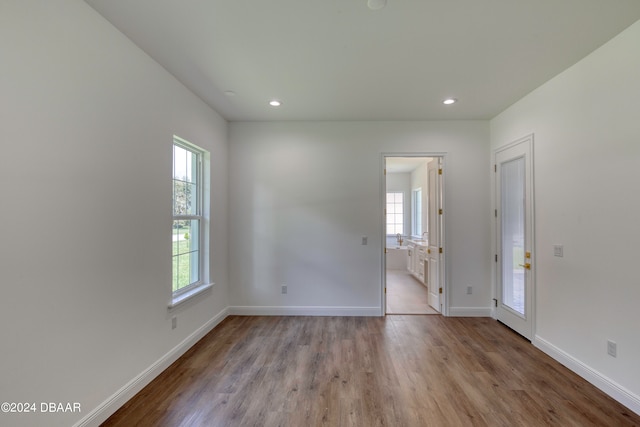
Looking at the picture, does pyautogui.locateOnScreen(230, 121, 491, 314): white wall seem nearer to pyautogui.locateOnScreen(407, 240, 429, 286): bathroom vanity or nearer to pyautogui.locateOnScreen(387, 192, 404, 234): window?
pyautogui.locateOnScreen(407, 240, 429, 286): bathroom vanity

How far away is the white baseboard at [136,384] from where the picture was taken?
1.77m

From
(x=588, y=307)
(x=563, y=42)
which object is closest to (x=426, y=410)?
(x=588, y=307)

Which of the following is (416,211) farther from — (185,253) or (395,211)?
(185,253)

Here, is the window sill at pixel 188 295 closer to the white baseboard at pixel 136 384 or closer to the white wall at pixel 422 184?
the white baseboard at pixel 136 384

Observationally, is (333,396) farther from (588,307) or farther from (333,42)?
(333,42)

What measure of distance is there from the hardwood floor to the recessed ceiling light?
2.79m

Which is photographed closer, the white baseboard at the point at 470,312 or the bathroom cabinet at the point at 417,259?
the white baseboard at the point at 470,312

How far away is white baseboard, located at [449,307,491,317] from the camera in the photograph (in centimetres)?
377

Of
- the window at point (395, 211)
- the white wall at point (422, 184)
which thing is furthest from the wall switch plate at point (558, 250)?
the window at point (395, 211)

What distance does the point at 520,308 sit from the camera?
126 inches

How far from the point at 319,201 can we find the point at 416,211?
16.2 feet

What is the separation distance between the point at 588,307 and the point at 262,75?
3628 millimetres

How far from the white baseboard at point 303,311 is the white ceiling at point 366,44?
2808mm

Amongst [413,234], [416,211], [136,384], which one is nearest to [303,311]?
[136,384]
